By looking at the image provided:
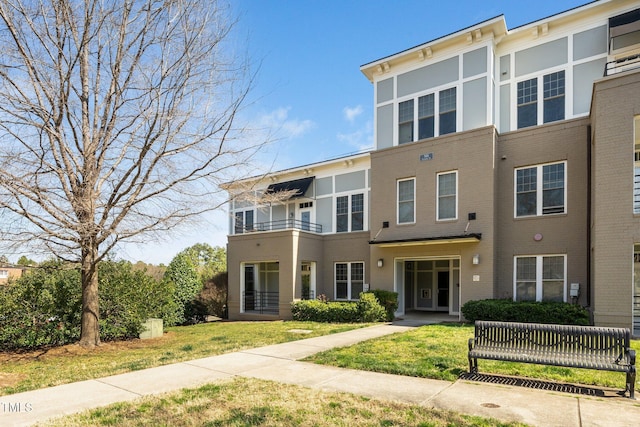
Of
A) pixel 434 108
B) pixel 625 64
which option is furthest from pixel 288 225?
pixel 625 64

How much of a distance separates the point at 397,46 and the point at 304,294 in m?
13.0

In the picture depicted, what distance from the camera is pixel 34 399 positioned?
5938 millimetres

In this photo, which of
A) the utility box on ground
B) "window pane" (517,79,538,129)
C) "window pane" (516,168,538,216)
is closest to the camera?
the utility box on ground

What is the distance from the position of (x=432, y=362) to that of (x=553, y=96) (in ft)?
40.4

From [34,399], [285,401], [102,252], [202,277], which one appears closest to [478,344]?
[285,401]

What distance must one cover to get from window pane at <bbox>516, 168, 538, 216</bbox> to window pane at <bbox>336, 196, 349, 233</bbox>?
29.1ft

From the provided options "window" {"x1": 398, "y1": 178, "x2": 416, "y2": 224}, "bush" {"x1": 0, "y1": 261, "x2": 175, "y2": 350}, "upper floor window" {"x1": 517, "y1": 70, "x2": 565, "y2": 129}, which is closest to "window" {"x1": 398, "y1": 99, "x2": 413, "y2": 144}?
"window" {"x1": 398, "y1": 178, "x2": 416, "y2": 224}

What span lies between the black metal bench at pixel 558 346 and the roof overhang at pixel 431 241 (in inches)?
353

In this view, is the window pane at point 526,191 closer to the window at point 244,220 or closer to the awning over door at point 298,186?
the awning over door at point 298,186

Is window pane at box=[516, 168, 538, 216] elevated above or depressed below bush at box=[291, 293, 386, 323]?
above

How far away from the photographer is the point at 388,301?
16.7m

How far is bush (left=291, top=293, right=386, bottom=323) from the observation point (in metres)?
16.1

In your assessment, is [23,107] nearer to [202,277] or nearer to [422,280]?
[202,277]

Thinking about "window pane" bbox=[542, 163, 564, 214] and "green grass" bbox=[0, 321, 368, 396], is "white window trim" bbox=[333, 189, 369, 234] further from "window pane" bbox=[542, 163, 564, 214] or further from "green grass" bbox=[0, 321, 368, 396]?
"green grass" bbox=[0, 321, 368, 396]
